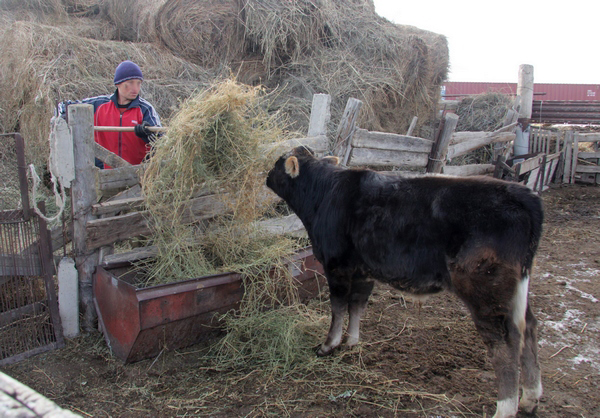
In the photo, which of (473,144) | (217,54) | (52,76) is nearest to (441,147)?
(473,144)

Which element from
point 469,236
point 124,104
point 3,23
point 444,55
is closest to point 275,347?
point 469,236

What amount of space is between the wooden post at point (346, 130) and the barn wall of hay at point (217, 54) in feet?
7.23

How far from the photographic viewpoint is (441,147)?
6.85m

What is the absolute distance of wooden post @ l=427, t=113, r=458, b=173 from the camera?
22.2 feet

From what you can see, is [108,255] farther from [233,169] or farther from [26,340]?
[233,169]

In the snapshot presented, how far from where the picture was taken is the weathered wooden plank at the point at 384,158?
5583 millimetres

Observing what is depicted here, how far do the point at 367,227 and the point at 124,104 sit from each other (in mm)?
2913

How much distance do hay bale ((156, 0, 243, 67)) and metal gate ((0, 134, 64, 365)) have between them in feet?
18.6

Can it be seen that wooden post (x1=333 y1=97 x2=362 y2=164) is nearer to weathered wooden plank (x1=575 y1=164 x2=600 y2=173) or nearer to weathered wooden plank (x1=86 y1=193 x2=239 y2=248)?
weathered wooden plank (x1=86 y1=193 x2=239 y2=248)

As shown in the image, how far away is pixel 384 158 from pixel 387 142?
0.71 ft

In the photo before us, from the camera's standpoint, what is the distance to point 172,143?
3.62 m

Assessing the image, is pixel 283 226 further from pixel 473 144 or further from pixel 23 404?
pixel 473 144

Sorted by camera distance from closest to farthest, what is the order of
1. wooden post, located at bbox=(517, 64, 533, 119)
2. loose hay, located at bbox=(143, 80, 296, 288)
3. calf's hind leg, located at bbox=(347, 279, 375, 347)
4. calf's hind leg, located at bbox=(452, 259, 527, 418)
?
calf's hind leg, located at bbox=(452, 259, 527, 418)
loose hay, located at bbox=(143, 80, 296, 288)
calf's hind leg, located at bbox=(347, 279, 375, 347)
wooden post, located at bbox=(517, 64, 533, 119)

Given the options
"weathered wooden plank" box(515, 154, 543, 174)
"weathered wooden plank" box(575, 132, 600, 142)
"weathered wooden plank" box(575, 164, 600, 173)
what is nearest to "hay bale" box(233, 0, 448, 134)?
"weathered wooden plank" box(515, 154, 543, 174)
